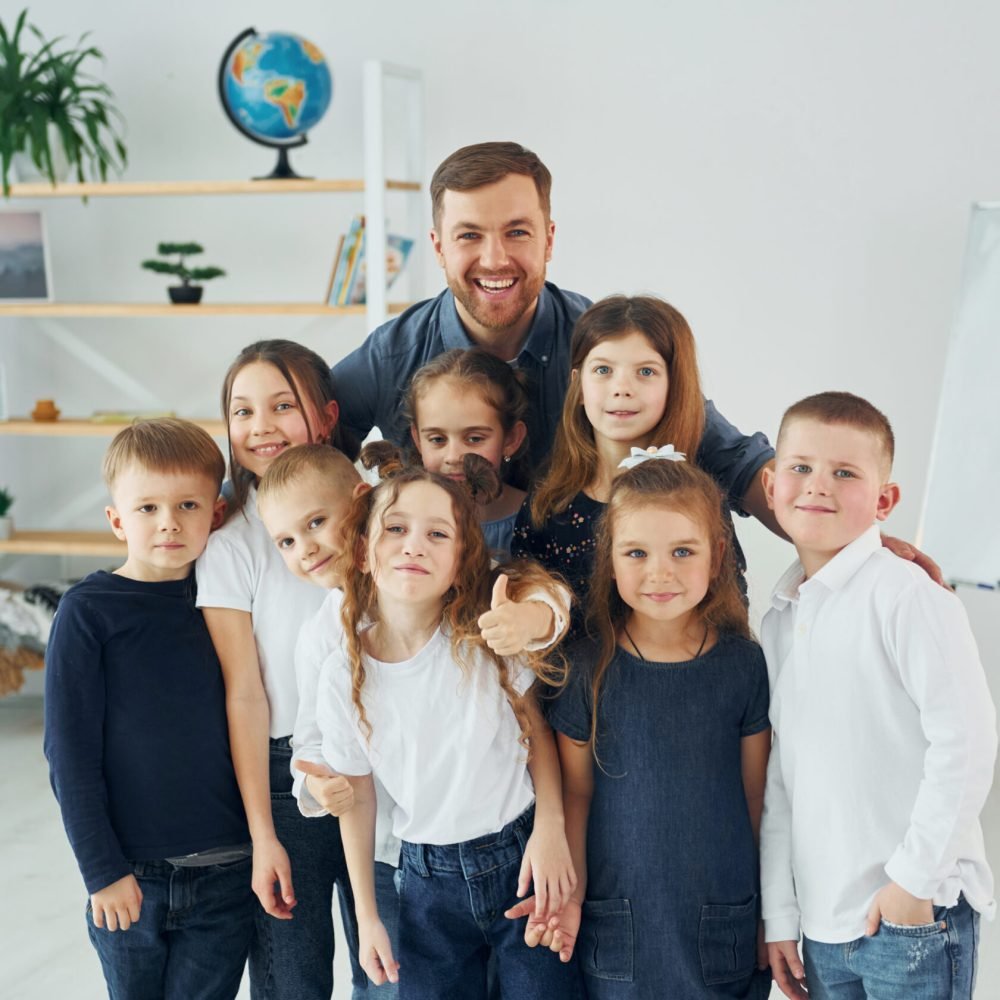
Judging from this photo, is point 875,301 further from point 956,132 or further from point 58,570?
point 58,570

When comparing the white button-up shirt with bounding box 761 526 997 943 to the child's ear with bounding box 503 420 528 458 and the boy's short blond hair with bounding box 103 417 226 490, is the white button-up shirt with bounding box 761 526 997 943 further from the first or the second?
the boy's short blond hair with bounding box 103 417 226 490

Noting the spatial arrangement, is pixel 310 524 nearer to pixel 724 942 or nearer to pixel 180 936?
pixel 180 936

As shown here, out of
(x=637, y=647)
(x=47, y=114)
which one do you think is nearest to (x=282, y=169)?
(x=47, y=114)

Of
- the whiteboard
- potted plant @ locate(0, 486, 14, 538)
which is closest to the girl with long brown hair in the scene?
the whiteboard

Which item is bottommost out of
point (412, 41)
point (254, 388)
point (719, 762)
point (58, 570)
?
point (58, 570)

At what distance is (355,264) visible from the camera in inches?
139

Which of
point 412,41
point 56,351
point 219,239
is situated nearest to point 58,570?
point 56,351

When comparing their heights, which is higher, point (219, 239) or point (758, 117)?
point (758, 117)

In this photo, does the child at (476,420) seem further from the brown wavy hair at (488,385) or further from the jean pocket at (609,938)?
the jean pocket at (609,938)

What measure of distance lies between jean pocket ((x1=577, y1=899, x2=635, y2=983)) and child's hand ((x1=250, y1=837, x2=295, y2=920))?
417 millimetres

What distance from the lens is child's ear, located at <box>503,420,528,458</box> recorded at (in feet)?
5.93

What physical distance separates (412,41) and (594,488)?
2.56 meters

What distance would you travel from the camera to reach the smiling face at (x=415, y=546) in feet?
4.74

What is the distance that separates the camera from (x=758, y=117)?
3600mm
